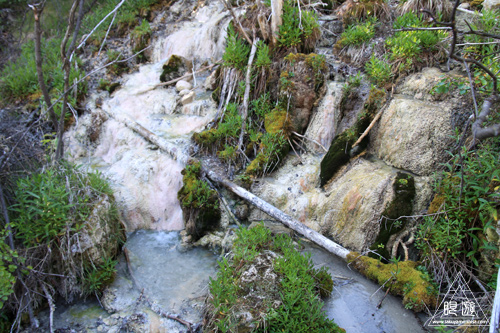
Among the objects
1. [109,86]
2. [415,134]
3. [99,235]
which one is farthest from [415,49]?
[109,86]

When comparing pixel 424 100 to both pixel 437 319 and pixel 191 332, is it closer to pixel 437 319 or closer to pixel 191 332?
pixel 437 319

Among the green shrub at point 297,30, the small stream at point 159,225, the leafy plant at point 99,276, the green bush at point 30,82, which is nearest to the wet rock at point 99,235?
the leafy plant at point 99,276

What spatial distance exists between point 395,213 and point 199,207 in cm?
283

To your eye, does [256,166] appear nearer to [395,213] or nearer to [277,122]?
[277,122]

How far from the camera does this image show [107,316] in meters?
3.64

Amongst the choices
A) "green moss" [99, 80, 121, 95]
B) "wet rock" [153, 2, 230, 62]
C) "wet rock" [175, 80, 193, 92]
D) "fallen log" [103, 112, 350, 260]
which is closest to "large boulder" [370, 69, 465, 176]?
"fallen log" [103, 112, 350, 260]

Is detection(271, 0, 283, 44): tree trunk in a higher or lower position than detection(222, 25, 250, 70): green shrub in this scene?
higher

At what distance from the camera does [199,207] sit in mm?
4828

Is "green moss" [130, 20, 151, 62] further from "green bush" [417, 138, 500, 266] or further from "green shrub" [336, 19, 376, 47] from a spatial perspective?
"green bush" [417, 138, 500, 266]

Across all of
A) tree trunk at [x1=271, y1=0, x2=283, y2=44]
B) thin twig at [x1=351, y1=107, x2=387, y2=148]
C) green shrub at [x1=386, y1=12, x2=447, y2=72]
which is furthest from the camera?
tree trunk at [x1=271, y1=0, x2=283, y2=44]

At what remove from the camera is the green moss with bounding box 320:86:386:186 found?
4.83 meters

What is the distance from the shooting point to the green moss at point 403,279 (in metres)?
3.30

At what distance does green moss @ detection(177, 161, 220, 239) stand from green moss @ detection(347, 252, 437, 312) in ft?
7.12

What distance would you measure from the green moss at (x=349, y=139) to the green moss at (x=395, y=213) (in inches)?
40.9
